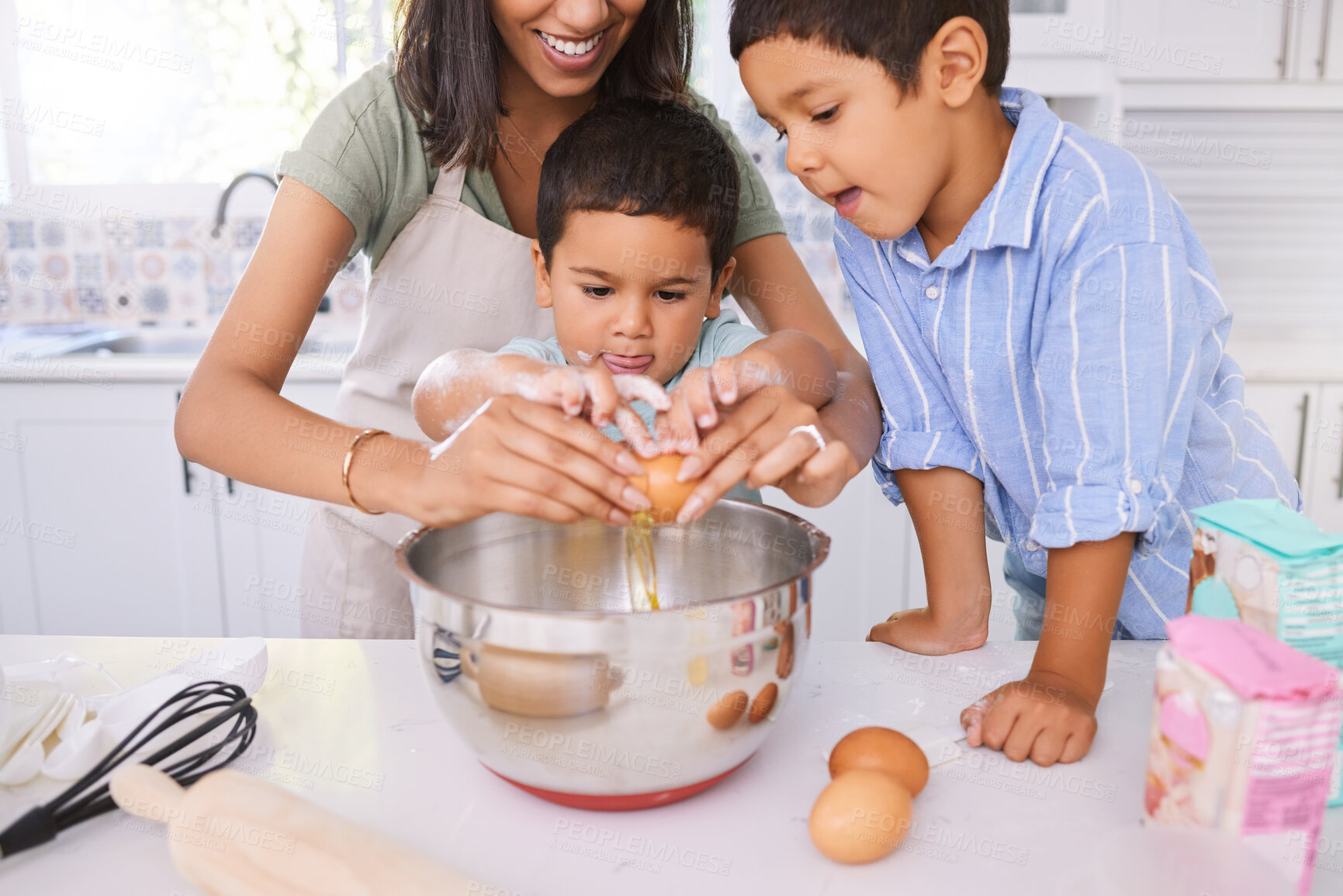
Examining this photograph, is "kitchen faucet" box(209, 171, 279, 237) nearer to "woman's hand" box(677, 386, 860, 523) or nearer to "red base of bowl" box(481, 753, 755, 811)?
"woman's hand" box(677, 386, 860, 523)

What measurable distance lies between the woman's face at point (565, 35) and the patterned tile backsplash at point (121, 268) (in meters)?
1.74

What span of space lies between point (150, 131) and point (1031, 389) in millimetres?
2726

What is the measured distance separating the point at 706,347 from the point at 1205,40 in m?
Answer: 1.88

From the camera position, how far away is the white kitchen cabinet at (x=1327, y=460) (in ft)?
7.56

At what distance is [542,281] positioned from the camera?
124cm

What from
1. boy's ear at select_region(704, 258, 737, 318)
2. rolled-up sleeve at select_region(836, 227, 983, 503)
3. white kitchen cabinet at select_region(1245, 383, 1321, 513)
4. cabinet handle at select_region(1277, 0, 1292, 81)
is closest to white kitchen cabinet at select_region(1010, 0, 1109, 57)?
cabinet handle at select_region(1277, 0, 1292, 81)

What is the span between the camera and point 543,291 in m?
1.24

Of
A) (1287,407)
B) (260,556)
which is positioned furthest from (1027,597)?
(260,556)

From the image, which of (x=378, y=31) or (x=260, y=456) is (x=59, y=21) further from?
(x=260, y=456)

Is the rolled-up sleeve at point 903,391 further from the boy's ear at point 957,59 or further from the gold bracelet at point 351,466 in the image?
the gold bracelet at point 351,466

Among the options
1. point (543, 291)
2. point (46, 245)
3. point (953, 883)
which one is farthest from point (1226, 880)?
point (46, 245)

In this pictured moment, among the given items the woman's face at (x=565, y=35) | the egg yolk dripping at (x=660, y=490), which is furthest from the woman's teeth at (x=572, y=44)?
the egg yolk dripping at (x=660, y=490)

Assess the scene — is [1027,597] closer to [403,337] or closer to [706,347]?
[706,347]

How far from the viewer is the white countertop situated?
63 centimetres
